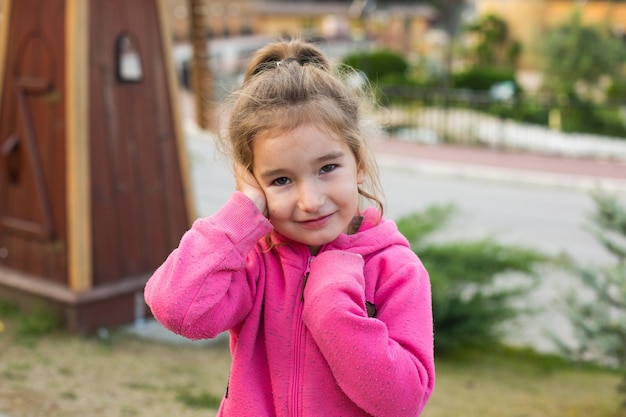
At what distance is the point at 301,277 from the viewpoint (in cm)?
187

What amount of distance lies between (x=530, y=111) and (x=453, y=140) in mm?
1812

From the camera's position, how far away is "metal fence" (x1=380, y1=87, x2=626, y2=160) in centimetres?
1921

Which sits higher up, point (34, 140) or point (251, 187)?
point (251, 187)

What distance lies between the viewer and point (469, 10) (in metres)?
49.1

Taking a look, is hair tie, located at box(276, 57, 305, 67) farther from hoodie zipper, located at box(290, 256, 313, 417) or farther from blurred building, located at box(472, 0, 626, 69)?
blurred building, located at box(472, 0, 626, 69)

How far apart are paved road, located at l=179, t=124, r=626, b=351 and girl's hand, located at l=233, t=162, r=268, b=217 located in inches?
234

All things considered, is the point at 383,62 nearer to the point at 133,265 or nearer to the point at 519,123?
the point at 519,123

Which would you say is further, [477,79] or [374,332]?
[477,79]

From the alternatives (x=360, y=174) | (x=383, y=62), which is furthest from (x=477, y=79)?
(x=360, y=174)

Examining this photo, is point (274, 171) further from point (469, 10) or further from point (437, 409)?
point (469, 10)

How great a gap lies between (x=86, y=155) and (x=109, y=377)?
4.62 feet

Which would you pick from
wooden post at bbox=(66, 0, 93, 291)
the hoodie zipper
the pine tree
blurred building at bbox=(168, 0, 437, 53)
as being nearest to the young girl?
the hoodie zipper

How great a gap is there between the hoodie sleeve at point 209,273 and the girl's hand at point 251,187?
0.02 metres

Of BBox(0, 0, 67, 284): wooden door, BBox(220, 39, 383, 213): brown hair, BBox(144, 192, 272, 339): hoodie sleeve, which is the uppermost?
BBox(220, 39, 383, 213): brown hair
